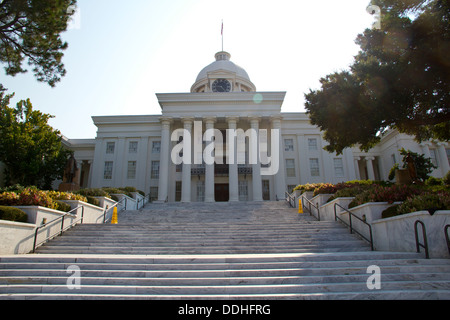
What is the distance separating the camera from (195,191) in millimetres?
30922

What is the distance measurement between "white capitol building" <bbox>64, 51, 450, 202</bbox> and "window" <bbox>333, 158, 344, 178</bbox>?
111mm

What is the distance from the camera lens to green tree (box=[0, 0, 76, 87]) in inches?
495

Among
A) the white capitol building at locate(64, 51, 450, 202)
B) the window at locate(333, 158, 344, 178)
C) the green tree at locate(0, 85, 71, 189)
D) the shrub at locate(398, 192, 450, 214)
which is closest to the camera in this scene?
the shrub at locate(398, 192, 450, 214)

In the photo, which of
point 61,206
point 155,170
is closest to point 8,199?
point 61,206

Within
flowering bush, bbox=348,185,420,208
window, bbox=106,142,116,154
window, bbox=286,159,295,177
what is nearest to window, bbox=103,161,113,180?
window, bbox=106,142,116,154

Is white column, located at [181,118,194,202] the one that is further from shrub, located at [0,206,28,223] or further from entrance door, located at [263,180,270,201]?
shrub, located at [0,206,28,223]

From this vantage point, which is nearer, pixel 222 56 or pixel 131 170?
pixel 131 170

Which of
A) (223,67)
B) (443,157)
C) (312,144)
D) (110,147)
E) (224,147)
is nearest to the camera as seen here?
(224,147)

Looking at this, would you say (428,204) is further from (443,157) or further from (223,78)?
(223,78)

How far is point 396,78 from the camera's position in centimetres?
1308

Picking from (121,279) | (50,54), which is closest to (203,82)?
(50,54)

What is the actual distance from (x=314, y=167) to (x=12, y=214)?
29024 mm

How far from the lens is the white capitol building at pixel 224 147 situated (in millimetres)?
29406
